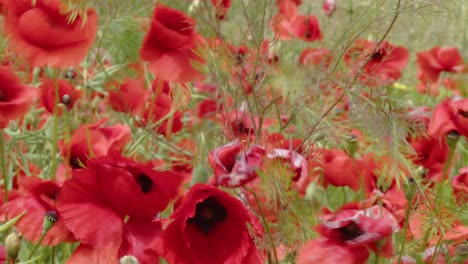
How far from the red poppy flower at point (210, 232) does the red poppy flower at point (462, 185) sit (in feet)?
0.82

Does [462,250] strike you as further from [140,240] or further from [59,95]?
[59,95]

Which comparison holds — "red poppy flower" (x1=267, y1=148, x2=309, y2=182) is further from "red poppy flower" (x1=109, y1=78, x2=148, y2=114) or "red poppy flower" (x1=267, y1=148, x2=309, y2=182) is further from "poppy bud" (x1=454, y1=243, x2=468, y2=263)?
"red poppy flower" (x1=109, y1=78, x2=148, y2=114)

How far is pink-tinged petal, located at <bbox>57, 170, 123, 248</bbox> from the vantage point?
68 cm

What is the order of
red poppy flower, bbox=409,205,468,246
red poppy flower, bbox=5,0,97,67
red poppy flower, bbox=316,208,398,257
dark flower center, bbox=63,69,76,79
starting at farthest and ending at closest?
dark flower center, bbox=63,69,76,79, red poppy flower, bbox=5,0,97,67, red poppy flower, bbox=409,205,468,246, red poppy flower, bbox=316,208,398,257

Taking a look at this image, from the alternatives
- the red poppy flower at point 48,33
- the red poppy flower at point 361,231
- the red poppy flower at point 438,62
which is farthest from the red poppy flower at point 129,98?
the red poppy flower at point 438,62

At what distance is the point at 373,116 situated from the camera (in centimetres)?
82

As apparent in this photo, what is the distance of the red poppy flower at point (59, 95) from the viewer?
113 centimetres

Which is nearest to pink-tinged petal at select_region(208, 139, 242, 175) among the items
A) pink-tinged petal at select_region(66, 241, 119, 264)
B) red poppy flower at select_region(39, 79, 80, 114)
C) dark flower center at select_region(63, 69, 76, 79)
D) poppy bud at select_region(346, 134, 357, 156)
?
pink-tinged petal at select_region(66, 241, 119, 264)

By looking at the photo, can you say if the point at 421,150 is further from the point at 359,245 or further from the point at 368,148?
the point at 359,245

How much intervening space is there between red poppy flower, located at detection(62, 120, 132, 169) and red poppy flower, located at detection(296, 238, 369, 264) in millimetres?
297

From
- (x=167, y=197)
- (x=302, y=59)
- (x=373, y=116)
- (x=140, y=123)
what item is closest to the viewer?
(x=167, y=197)

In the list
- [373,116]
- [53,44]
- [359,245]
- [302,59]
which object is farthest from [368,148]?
[302,59]

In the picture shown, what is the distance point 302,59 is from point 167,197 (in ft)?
3.10

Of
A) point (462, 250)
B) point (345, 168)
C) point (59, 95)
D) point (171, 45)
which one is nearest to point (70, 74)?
point (59, 95)
